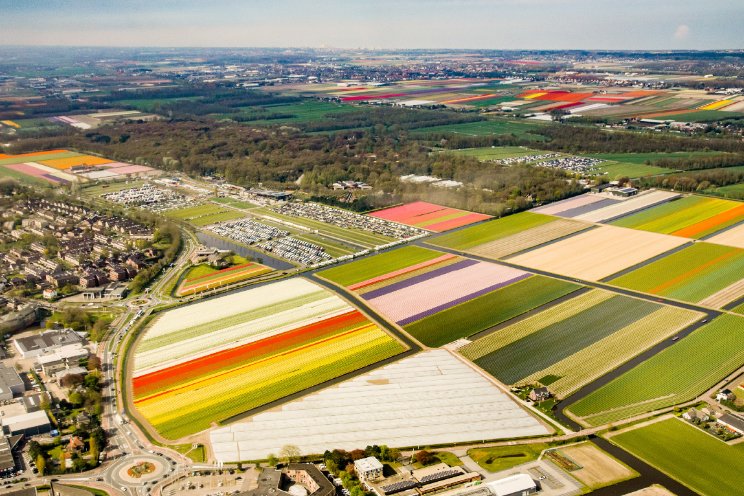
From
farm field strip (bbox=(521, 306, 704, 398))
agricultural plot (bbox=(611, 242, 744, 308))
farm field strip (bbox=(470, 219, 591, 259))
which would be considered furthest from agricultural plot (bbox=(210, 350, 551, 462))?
farm field strip (bbox=(470, 219, 591, 259))

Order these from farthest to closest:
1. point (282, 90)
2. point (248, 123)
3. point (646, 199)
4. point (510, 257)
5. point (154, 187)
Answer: point (282, 90) → point (248, 123) → point (154, 187) → point (646, 199) → point (510, 257)

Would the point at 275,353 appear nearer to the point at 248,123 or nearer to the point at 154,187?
the point at 154,187

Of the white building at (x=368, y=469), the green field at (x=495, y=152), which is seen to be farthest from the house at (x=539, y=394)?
the green field at (x=495, y=152)

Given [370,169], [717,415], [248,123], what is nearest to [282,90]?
[248,123]

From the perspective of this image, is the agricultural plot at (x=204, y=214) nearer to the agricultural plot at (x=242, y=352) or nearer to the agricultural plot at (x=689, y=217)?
the agricultural plot at (x=242, y=352)

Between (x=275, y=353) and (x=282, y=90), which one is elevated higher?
(x=282, y=90)

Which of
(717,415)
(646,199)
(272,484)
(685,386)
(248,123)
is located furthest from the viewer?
(248,123)
